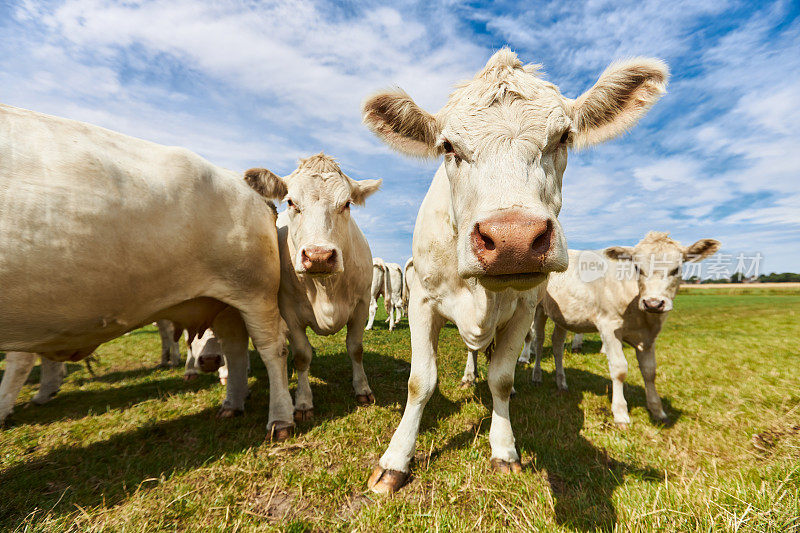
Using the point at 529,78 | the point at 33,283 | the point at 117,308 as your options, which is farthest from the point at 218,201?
the point at 529,78

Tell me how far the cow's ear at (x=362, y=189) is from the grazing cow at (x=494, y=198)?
1.26 meters

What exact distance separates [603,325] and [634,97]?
3.39 m

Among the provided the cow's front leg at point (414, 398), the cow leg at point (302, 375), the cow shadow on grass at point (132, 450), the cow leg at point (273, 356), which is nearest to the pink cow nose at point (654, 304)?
the cow shadow on grass at point (132, 450)

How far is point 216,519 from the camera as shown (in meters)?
1.97

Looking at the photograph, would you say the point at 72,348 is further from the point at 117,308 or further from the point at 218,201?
the point at 218,201

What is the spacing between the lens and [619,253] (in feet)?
15.1

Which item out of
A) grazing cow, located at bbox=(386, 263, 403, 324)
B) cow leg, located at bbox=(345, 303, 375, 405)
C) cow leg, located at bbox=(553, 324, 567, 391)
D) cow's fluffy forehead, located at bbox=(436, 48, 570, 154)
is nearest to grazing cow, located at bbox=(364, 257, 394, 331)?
grazing cow, located at bbox=(386, 263, 403, 324)

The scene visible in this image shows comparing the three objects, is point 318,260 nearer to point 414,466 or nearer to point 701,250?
point 414,466

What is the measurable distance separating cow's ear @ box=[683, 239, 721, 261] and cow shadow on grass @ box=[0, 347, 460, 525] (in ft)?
12.8

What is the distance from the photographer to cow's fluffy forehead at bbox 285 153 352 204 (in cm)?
351

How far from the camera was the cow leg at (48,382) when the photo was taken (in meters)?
4.10

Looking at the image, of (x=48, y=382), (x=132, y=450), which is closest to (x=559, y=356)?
(x=132, y=450)

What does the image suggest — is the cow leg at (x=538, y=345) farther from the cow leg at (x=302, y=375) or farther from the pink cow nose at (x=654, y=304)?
the cow leg at (x=302, y=375)

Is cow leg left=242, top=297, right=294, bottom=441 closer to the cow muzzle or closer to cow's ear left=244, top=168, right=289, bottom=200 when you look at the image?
the cow muzzle
